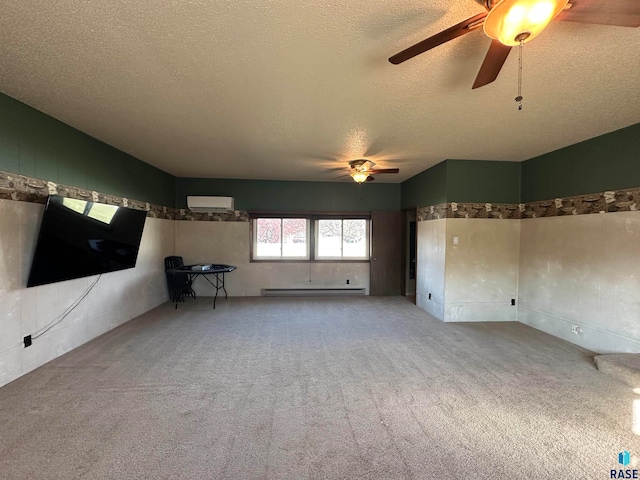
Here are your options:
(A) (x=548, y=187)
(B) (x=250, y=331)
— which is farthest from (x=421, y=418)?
(A) (x=548, y=187)

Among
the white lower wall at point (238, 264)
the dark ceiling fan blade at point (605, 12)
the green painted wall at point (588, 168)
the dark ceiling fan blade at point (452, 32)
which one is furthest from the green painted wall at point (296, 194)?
the dark ceiling fan blade at point (605, 12)

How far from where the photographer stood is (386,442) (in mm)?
1954

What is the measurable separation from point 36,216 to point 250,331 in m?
2.76

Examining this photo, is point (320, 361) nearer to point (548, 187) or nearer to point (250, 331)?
point (250, 331)

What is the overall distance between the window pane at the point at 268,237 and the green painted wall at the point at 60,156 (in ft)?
8.06

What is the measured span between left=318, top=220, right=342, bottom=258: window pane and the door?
0.81 m

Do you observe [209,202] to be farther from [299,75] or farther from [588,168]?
Result: [588,168]

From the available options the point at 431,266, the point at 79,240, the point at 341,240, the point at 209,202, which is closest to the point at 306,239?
the point at 341,240

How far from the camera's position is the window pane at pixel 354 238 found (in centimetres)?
679

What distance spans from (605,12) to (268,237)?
596 centimetres

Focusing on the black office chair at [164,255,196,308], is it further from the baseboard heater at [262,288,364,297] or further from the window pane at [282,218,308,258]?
the window pane at [282,218,308,258]

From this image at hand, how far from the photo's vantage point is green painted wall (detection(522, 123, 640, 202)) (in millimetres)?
3199

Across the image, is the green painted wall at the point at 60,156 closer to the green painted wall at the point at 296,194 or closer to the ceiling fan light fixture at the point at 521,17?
the green painted wall at the point at 296,194

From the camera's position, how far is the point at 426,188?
543 centimetres
